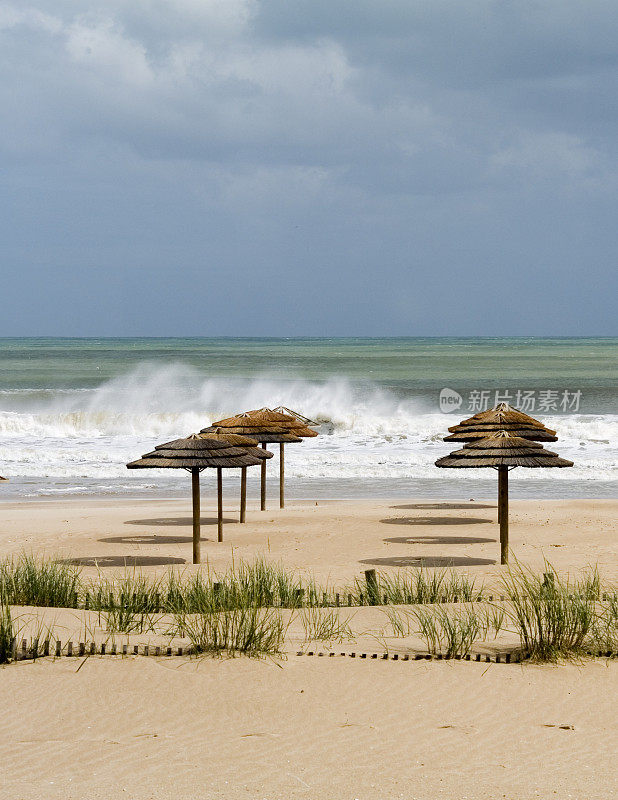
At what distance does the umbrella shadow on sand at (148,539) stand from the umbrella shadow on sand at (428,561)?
2873 mm

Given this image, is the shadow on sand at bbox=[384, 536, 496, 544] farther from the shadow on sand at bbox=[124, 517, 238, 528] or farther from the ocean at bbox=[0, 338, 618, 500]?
the ocean at bbox=[0, 338, 618, 500]

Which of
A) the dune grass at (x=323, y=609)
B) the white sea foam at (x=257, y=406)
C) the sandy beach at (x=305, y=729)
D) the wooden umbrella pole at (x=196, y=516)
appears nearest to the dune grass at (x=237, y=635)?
the dune grass at (x=323, y=609)

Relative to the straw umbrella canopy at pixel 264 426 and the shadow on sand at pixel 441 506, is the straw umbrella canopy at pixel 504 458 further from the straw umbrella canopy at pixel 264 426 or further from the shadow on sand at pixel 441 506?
the shadow on sand at pixel 441 506

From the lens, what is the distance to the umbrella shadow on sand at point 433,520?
53.2 ft

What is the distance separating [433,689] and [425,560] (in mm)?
5936

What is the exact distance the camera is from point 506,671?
7246mm

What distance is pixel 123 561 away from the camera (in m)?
12.9

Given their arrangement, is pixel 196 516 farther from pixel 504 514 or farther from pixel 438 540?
pixel 438 540

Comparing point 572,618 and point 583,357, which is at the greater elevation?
point 583,357

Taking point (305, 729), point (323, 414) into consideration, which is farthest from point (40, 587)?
point (323, 414)

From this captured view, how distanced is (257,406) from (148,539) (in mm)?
33033

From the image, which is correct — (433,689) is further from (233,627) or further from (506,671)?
(233,627)

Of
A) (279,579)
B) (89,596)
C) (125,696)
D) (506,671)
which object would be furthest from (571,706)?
(89,596)

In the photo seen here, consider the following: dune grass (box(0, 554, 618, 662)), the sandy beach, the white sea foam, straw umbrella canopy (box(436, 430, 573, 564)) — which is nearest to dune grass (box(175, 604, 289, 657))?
dune grass (box(0, 554, 618, 662))
